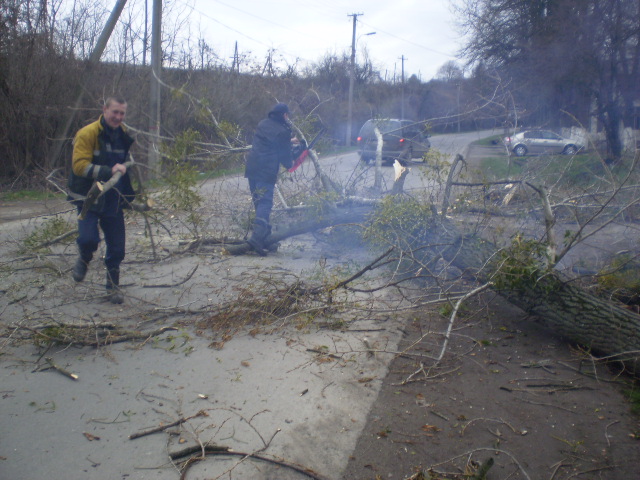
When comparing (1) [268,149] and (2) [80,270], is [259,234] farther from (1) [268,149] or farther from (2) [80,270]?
(2) [80,270]

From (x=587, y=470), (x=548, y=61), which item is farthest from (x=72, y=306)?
(x=548, y=61)

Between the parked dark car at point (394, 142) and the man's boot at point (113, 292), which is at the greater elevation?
the parked dark car at point (394, 142)

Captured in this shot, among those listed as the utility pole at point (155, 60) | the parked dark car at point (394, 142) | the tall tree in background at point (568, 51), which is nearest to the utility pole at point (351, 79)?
the tall tree in background at point (568, 51)

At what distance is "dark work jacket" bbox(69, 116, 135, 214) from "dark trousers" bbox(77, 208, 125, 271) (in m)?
0.10

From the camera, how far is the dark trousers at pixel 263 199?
670 centimetres

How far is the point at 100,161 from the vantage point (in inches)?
193

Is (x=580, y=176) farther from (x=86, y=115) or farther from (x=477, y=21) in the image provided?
(x=86, y=115)

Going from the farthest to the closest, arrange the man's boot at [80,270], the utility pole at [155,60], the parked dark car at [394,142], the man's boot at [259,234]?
the utility pole at [155,60], the parked dark car at [394,142], the man's boot at [259,234], the man's boot at [80,270]

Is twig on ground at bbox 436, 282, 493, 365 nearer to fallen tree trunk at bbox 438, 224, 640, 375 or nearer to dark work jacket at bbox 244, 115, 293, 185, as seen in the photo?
fallen tree trunk at bbox 438, 224, 640, 375

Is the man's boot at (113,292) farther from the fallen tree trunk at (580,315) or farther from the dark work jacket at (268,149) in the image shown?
the fallen tree trunk at (580,315)

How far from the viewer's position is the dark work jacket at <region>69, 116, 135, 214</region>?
187 inches

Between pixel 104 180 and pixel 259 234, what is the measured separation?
2193mm

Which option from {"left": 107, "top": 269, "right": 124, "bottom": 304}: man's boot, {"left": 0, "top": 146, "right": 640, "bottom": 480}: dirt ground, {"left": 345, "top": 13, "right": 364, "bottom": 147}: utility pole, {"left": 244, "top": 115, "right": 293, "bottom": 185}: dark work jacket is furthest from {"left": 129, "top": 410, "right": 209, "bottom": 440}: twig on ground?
{"left": 345, "top": 13, "right": 364, "bottom": 147}: utility pole

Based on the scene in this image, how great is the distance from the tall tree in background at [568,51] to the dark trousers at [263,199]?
10.7 meters
